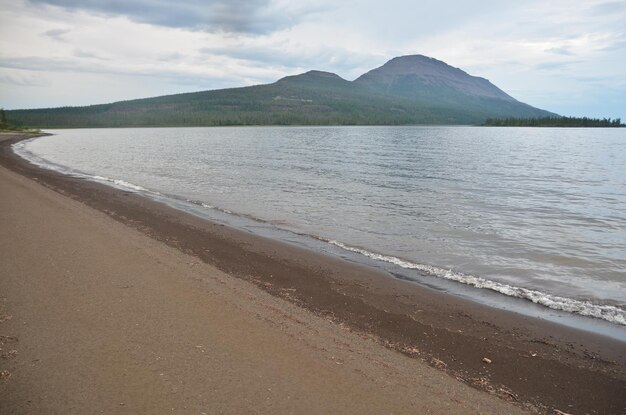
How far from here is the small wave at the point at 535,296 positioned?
876 cm

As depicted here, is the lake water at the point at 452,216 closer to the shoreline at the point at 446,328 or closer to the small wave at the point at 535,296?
the small wave at the point at 535,296

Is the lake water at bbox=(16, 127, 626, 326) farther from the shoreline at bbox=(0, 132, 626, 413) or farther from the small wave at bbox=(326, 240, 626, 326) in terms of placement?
the shoreline at bbox=(0, 132, 626, 413)

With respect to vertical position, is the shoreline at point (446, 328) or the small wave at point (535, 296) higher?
the shoreline at point (446, 328)

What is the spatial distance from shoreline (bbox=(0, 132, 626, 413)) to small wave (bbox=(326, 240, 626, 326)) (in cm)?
118

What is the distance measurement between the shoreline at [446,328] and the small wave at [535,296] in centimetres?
118

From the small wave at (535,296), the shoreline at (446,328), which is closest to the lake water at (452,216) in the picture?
the small wave at (535,296)

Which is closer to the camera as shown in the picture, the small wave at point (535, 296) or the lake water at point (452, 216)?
the small wave at point (535, 296)

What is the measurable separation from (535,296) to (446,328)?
3239mm

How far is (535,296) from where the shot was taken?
962 centimetres

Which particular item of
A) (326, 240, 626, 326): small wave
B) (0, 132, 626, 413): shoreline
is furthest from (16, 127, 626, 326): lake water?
(0, 132, 626, 413): shoreline

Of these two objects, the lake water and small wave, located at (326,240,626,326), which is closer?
small wave, located at (326,240,626,326)

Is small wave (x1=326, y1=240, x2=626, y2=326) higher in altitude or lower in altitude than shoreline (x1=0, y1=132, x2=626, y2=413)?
lower

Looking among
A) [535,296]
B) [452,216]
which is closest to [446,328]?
[535,296]

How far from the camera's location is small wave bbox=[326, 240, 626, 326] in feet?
28.8
